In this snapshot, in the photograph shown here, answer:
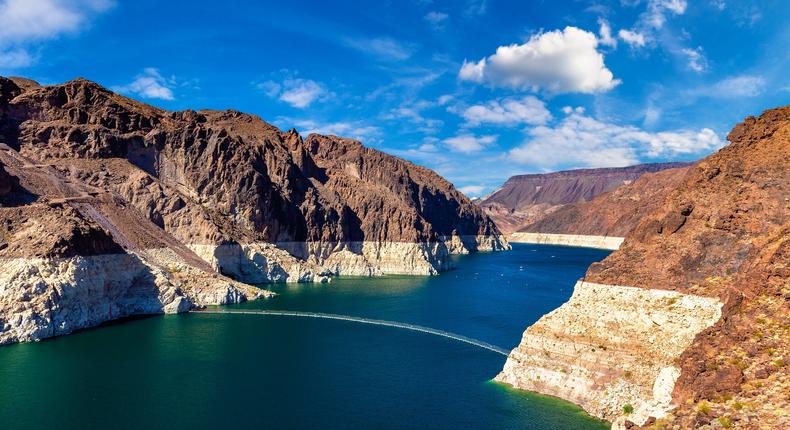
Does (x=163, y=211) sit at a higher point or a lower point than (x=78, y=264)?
higher

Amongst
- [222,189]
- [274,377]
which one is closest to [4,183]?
[222,189]

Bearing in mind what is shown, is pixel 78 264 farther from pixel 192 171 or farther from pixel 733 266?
pixel 733 266

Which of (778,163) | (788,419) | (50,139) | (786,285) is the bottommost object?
(788,419)

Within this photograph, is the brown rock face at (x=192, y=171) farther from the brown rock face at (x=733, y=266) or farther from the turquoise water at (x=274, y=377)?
the brown rock face at (x=733, y=266)

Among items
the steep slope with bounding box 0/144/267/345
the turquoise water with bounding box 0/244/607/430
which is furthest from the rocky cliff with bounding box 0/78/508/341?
the turquoise water with bounding box 0/244/607/430

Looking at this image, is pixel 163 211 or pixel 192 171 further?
pixel 192 171

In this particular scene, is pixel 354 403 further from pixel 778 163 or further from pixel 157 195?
pixel 157 195

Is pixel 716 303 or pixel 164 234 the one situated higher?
pixel 164 234

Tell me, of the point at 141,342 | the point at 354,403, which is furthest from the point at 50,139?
the point at 354,403
